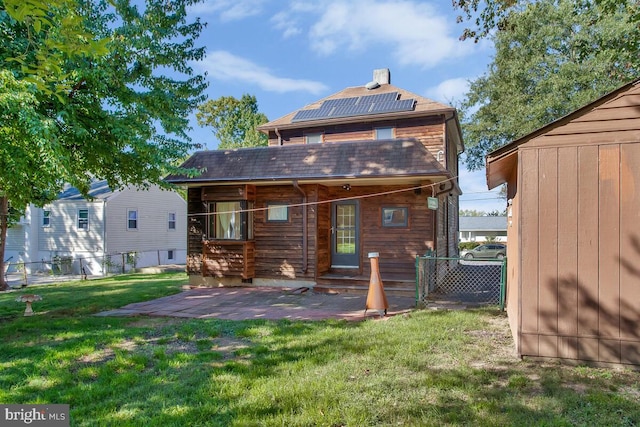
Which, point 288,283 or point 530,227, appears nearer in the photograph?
point 530,227

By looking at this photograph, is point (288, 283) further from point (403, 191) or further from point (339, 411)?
point (339, 411)

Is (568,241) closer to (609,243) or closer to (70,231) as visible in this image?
(609,243)

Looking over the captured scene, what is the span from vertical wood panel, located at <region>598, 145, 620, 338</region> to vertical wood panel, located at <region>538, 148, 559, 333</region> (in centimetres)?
44

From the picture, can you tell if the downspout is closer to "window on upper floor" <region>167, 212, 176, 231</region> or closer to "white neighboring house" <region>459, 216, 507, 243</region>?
"window on upper floor" <region>167, 212, 176, 231</region>

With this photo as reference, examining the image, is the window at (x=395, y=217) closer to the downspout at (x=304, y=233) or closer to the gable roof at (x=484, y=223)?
the downspout at (x=304, y=233)

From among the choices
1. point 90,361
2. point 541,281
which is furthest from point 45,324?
point 541,281

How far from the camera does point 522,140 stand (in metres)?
4.63

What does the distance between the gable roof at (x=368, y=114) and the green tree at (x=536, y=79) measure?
23.2 feet

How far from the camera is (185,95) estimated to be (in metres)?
9.13

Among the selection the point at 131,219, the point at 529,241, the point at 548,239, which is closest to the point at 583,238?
the point at 548,239

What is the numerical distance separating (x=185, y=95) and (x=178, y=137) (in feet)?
3.51

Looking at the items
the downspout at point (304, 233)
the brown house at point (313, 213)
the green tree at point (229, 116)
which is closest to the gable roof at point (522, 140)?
the brown house at point (313, 213)

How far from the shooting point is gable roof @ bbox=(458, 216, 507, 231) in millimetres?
50438

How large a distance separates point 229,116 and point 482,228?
35890 mm
